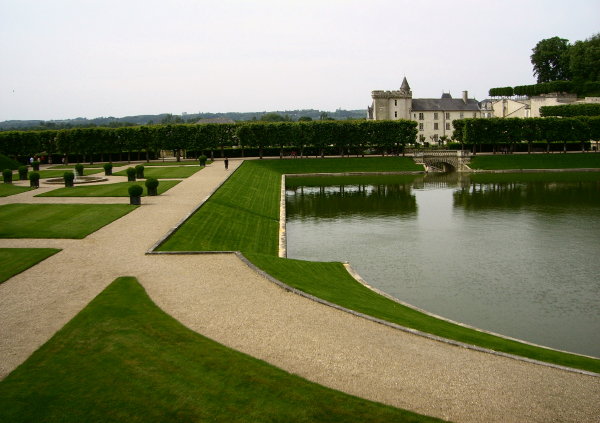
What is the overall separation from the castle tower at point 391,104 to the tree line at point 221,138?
2486 centimetres

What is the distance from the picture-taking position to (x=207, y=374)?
11750 millimetres

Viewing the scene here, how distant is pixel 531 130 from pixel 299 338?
7284cm

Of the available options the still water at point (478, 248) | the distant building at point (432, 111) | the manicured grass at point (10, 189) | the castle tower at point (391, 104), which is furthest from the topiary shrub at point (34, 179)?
the distant building at point (432, 111)

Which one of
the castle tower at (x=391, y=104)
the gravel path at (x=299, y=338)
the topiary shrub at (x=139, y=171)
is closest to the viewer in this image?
the gravel path at (x=299, y=338)

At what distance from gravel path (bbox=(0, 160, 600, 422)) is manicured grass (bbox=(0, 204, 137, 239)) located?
455cm

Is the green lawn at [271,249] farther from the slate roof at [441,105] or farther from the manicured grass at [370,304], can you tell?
the slate roof at [441,105]

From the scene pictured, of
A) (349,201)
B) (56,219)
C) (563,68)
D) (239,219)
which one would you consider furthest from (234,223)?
(563,68)

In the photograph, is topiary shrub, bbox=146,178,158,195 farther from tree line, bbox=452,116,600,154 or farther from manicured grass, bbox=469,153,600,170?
tree line, bbox=452,116,600,154

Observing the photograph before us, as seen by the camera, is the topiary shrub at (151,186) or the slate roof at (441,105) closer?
the topiary shrub at (151,186)

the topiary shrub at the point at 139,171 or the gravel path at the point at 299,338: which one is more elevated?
the topiary shrub at the point at 139,171

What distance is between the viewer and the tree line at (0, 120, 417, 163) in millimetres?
73000

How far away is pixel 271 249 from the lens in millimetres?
27656

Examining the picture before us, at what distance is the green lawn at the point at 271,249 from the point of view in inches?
587

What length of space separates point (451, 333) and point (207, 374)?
6.86 meters
